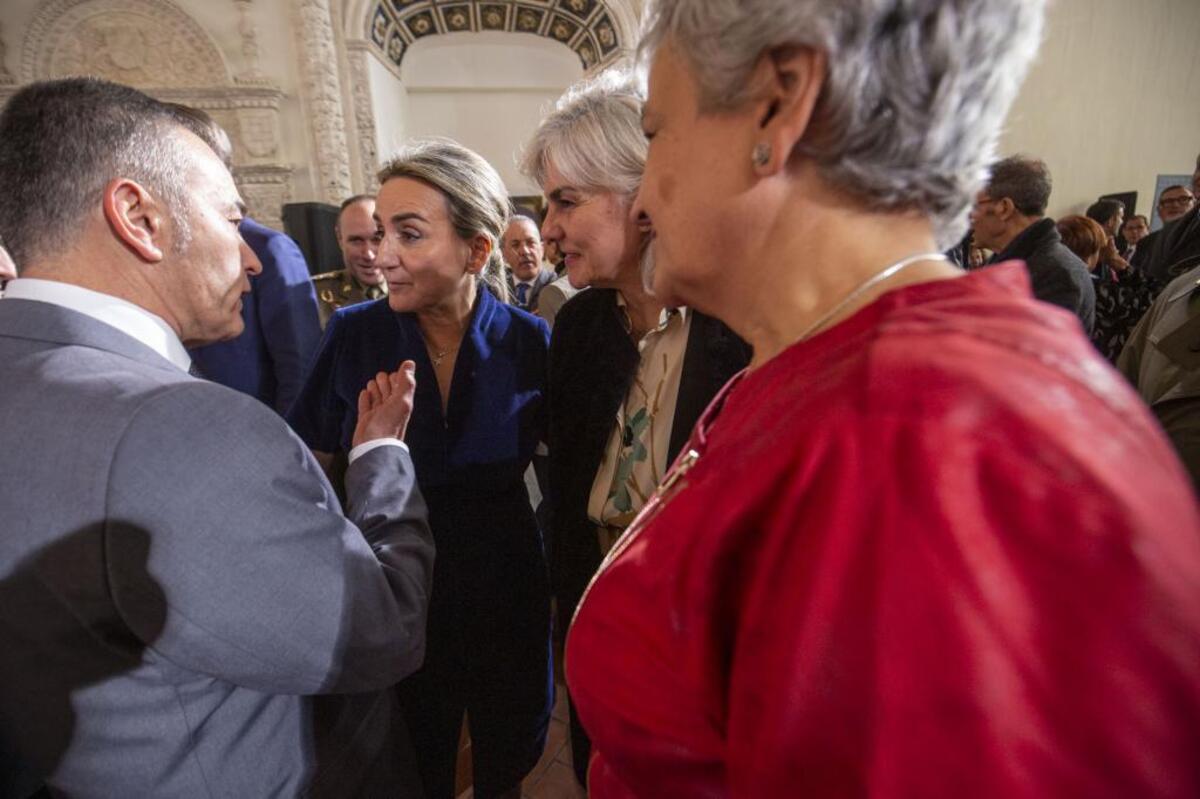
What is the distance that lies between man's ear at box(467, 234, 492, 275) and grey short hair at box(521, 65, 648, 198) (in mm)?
436

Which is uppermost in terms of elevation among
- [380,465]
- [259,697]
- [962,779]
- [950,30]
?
[950,30]

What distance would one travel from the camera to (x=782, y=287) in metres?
0.58

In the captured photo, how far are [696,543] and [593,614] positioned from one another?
0.20 m

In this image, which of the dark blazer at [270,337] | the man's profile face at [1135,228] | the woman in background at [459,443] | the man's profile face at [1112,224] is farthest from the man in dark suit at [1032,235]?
the man's profile face at [1135,228]

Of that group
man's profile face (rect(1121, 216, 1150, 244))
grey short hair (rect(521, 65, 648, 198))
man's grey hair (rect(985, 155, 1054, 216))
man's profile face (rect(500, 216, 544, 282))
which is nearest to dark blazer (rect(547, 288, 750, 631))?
grey short hair (rect(521, 65, 648, 198))

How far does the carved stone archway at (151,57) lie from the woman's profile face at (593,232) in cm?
860

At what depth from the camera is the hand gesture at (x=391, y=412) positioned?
1255 mm

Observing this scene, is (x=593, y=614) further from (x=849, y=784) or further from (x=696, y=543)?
(x=849, y=784)

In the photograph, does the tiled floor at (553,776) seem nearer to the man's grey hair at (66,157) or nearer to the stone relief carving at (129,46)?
the man's grey hair at (66,157)

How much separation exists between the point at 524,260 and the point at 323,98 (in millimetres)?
6059

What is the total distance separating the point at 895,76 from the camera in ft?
1.59

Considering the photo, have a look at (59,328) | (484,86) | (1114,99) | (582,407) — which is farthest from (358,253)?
(1114,99)

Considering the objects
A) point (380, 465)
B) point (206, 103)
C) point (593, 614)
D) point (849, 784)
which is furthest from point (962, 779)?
point (206, 103)

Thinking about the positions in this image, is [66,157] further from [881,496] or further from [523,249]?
[523,249]
